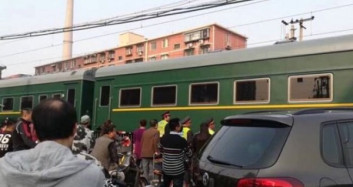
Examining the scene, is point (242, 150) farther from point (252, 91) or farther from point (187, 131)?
point (252, 91)

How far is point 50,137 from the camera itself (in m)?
2.22

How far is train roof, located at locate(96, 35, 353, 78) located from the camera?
955 cm

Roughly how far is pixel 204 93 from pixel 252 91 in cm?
159

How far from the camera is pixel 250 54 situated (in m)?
11.1

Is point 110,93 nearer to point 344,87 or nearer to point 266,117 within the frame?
point 344,87

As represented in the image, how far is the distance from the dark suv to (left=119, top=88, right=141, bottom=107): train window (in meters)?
9.76

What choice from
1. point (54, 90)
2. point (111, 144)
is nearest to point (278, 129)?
point (111, 144)

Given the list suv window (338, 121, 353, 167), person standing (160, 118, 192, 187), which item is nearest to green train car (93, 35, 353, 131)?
person standing (160, 118, 192, 187)

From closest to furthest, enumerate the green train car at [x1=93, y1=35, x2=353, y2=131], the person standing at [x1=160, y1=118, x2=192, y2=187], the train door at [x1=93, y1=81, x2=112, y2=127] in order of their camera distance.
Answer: the person standing at [x1=160, y1=118, x2=192, y2=187]
the green train car at [x1=93, y1=35, x2=353, y2=131]
the train door at [x1=93, y1=81, x2=112, y2=127]

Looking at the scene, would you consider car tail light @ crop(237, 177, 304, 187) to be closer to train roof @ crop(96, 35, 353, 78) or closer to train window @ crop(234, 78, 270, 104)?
train roof @ crop(96, 35, 353, 78)

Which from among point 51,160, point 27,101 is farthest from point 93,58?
point 51,160

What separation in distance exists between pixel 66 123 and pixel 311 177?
7.75 ft

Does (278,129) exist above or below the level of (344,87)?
below

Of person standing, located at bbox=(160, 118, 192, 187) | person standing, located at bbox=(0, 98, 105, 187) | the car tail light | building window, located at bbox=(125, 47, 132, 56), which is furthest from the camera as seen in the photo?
building window, located at bbox=(125, 47, 132, 56)
